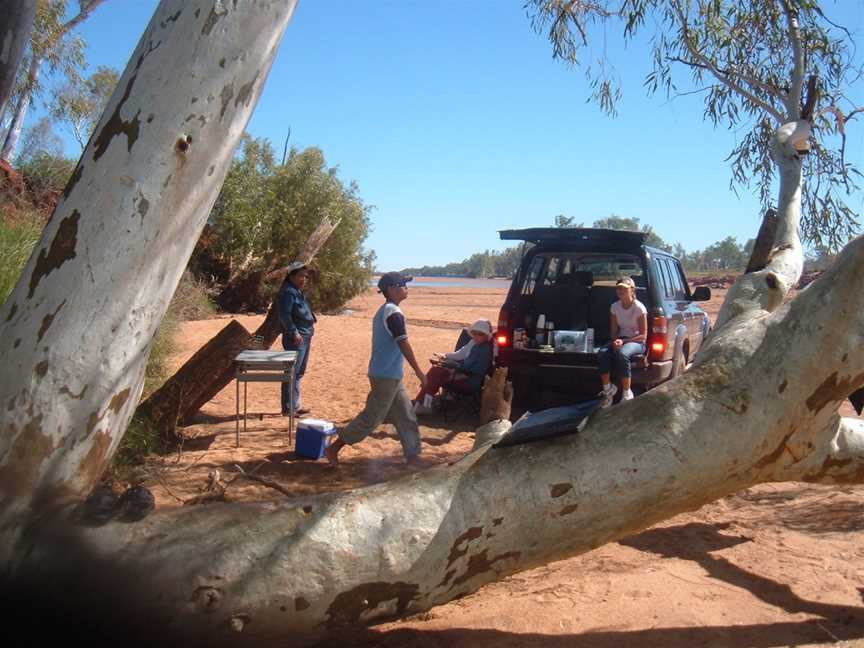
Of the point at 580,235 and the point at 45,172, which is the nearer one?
the point at 580,235

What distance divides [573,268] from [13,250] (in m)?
5.66

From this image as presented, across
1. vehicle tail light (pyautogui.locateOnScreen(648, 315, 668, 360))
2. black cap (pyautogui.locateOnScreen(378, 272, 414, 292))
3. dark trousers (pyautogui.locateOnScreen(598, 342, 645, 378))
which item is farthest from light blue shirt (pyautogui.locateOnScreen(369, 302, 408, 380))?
vehicle tail light (pyautogui.locateOnScreen(648, 315, 668, 360))

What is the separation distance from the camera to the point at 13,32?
4.18 m

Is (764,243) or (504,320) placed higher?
(764,243)

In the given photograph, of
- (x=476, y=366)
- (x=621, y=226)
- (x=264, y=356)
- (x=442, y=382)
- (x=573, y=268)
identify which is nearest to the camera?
(x=264, y=356)

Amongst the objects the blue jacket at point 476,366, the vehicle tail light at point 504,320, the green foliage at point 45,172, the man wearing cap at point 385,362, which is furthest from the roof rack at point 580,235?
the green foliage at point 45,172

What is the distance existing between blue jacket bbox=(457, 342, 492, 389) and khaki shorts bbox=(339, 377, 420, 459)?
1761 mm

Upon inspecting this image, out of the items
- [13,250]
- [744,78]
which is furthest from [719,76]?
[13,250]

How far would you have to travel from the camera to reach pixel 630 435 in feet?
9.53

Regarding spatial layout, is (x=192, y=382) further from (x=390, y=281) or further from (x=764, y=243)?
(x=764, y=243)

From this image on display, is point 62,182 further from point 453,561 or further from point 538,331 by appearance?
point 453,561

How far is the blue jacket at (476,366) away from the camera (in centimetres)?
792

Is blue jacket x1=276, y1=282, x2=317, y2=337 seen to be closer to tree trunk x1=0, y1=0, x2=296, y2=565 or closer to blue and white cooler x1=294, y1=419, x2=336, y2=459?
blue and white cooler x1=294, y1=419, x2=336, y2=459

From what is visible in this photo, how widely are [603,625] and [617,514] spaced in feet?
2.53
